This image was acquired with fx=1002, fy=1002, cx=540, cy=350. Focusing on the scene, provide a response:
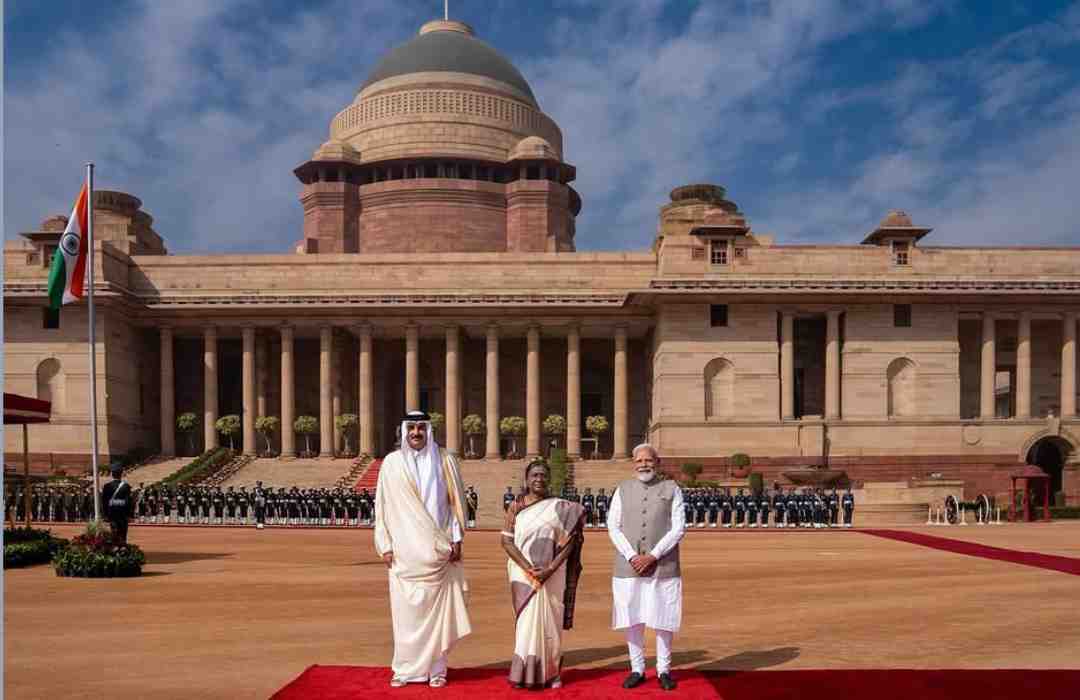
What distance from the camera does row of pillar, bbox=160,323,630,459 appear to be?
2071 inches

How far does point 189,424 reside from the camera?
52.9m

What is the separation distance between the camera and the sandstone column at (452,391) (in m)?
52.7

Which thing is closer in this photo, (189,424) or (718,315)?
(718,315)

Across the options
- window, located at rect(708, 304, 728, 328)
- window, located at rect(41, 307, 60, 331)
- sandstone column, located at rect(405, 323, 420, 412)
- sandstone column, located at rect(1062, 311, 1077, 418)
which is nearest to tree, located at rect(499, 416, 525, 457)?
sandstone column, located at rect(405, 323, 420, 412)

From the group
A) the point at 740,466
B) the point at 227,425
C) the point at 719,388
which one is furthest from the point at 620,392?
the point at 227,425

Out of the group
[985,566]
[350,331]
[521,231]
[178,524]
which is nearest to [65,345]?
[350,331]

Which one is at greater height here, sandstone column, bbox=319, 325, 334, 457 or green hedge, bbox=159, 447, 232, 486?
sandstone column, bbox=319, 325, 334, 457

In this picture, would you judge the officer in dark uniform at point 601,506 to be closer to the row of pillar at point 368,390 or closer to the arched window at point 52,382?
the row of pillar at point 368,390

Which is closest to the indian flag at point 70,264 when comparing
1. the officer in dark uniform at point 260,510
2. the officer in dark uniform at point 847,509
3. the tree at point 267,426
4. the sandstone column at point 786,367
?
the officer in dark uniform at point 260,510

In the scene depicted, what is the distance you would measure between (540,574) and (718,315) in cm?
4116

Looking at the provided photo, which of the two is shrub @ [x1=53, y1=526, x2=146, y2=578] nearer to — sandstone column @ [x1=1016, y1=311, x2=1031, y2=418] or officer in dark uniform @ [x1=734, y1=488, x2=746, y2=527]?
officer in dark uniform @ [x1=734, y1=488, x2=746, y2=527]

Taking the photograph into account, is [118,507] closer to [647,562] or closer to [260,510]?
[647,562]

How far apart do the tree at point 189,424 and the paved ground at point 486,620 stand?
106 feet

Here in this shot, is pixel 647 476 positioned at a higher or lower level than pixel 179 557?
higher
